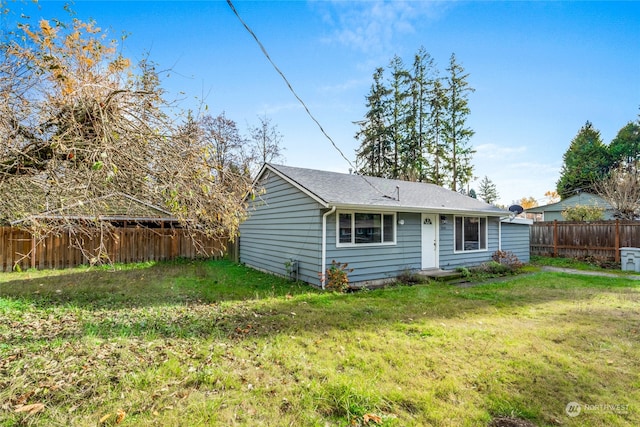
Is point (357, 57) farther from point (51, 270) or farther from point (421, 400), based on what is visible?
point (51, 270)

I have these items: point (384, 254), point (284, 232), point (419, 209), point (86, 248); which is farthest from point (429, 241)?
point (86, 248)

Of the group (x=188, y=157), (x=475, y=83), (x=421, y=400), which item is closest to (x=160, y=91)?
(x=188, y=157)

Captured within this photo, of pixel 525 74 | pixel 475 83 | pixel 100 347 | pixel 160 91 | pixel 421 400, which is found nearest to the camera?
pixel 421 400

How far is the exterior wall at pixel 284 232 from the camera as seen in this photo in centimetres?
828

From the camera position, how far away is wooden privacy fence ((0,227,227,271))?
33.6 ft

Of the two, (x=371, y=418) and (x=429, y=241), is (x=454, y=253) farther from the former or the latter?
(x=371, y=418)

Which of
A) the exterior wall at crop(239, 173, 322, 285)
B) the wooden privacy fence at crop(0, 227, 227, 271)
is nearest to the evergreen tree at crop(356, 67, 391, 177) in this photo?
the wooden privacy fence at crop(0, 227, 227, 271)

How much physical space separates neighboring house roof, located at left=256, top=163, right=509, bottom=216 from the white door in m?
0.55

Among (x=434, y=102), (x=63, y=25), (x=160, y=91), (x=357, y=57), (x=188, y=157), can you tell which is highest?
(x=434, y=102)

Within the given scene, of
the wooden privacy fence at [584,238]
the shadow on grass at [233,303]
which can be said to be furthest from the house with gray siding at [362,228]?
the wooden privacy fence at [584,238]

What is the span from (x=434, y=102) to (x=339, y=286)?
20.1 metres

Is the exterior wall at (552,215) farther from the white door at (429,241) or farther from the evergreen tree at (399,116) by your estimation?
the white door at (429,241)

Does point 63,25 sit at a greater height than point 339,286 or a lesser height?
greater

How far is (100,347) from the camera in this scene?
370 cm
